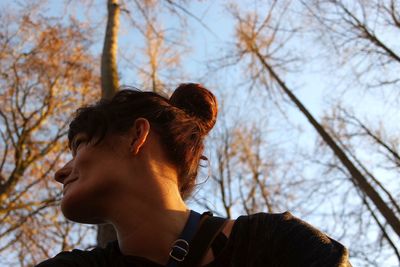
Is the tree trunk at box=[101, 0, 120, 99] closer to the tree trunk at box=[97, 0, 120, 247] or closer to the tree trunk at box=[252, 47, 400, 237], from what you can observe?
the tree trunk at box=[97, 0, 120, 247]

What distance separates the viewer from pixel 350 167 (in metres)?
6.80

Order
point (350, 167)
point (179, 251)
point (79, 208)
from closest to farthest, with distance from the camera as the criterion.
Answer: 1. point (179, 251)
2. point (79, 208)
3. point (350, 167)

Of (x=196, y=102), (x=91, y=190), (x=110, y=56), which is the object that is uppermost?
(x=110, y=56)

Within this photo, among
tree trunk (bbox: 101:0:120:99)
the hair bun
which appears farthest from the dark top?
tree trunk (bbox: 101:0:120:99)

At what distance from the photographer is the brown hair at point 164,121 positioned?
1.77m

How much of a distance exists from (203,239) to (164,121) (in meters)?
0.64

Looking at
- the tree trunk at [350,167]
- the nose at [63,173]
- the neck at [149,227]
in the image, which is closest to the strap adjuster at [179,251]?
the neck at [149,227]

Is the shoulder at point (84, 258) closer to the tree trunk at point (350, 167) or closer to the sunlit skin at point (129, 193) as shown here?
the sunlit skin at point (129, 193)

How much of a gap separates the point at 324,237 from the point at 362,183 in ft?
18.5

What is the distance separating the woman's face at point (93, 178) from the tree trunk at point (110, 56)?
8.21 ft

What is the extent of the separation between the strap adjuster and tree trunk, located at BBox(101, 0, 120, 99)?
118 inches

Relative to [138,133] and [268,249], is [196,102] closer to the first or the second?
[138,133]

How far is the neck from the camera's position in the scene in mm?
1532

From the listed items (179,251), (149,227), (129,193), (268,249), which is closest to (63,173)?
(129,193)
